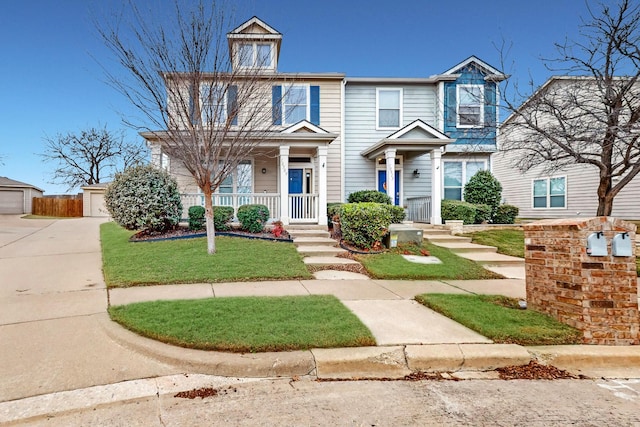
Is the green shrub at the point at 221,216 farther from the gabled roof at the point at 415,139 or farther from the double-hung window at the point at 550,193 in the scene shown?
the double-hung window at the point at 550,193

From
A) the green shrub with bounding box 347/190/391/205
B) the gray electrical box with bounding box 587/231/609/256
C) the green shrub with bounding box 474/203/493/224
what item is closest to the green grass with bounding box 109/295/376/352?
the gray electrical box with bounding box 587/231/609/256

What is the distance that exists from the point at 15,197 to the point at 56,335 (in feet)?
106

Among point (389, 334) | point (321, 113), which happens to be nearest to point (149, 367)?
point (389, 334)

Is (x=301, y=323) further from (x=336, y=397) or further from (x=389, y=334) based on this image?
(x=336, y=397)

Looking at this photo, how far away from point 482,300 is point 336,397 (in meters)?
3.47

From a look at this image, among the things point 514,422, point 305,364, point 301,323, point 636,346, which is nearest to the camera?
point 514,422

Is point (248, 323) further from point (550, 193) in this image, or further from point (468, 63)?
point (550, 193)

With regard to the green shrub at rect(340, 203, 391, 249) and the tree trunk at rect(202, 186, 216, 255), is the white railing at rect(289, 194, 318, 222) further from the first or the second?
the tree trunk at rect(202, 186, 216, 255)

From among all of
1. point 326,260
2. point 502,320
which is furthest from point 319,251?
point 502,320

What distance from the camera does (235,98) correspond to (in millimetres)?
8078

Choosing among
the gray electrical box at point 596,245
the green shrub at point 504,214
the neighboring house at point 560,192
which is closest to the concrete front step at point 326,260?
the gray electrical box at point 596,245

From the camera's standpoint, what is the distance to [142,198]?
10039 mm

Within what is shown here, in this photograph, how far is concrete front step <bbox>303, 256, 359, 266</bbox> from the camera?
27.1 feet

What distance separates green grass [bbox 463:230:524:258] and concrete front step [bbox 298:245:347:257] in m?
4.74
